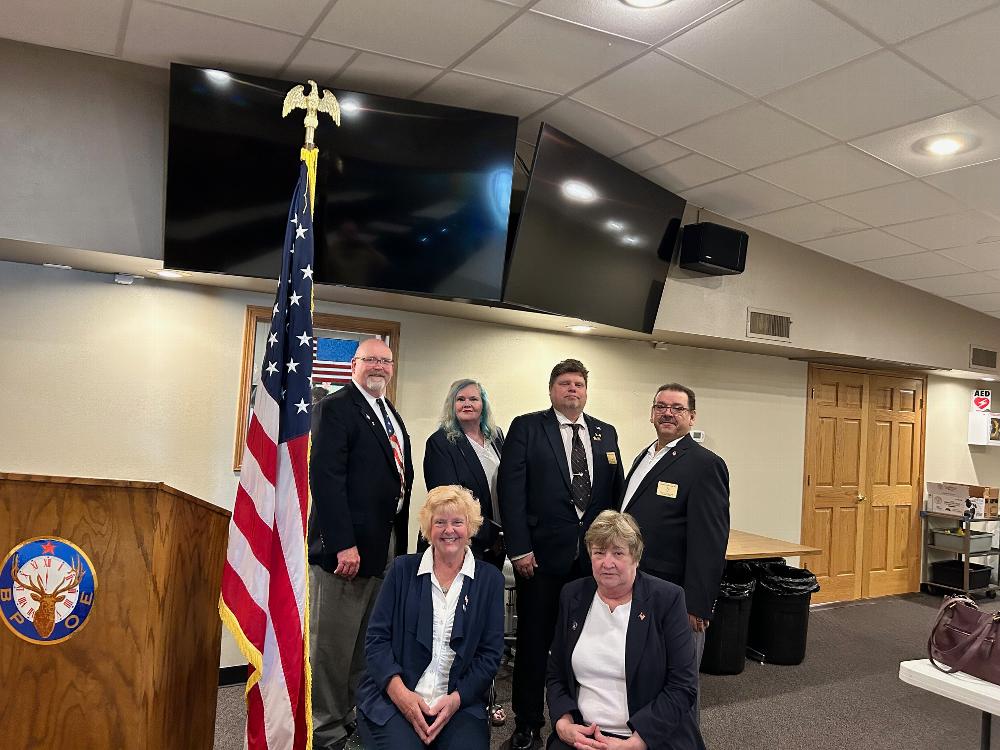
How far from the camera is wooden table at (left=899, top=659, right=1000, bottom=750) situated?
2.51 metres

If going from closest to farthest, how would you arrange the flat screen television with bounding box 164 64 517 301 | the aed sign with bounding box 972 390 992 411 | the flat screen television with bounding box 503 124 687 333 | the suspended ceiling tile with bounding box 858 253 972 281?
the flat screen television with bounding box 164 64 517 301
the flat screen television with bounding box 503 124 687 333
the suspended ceiling tile with bounding box 858 253 972 281
the aed sign with bounding box 972 390 992 411

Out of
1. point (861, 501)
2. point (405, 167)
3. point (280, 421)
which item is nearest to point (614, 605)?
point (280, 421)

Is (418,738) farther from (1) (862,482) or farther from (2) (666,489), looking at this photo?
(1) (862,482)

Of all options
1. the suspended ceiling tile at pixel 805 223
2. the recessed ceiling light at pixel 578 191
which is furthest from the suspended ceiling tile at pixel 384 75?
the suspended ceiling tile at pixel 805 223

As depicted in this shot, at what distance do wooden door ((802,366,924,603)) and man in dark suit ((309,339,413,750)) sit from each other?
467 centimetres

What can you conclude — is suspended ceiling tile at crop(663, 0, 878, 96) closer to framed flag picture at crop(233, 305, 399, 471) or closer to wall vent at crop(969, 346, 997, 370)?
framed flag picture at crop(233, 305, 399, 471)

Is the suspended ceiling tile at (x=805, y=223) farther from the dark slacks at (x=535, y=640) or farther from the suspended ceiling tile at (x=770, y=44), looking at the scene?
the dark slacks at (x=535, y=640)

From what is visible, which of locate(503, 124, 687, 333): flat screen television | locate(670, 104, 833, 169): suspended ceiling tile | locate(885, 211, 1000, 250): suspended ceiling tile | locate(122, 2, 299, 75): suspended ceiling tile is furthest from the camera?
locate(885, 211, 1000, 250): suspended ceiling tile

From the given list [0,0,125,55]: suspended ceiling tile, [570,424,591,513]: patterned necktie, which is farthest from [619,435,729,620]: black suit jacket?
[0,0,125,55]: suspended ceiling tile

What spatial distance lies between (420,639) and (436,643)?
6 cm

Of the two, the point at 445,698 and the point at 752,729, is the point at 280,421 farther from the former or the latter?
the point at 752,729

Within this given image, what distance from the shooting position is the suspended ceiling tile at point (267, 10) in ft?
8.64

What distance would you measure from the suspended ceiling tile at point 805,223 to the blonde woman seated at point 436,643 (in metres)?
3.31

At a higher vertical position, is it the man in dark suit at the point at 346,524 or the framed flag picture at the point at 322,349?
the framed flag picture at the point at 322,349
